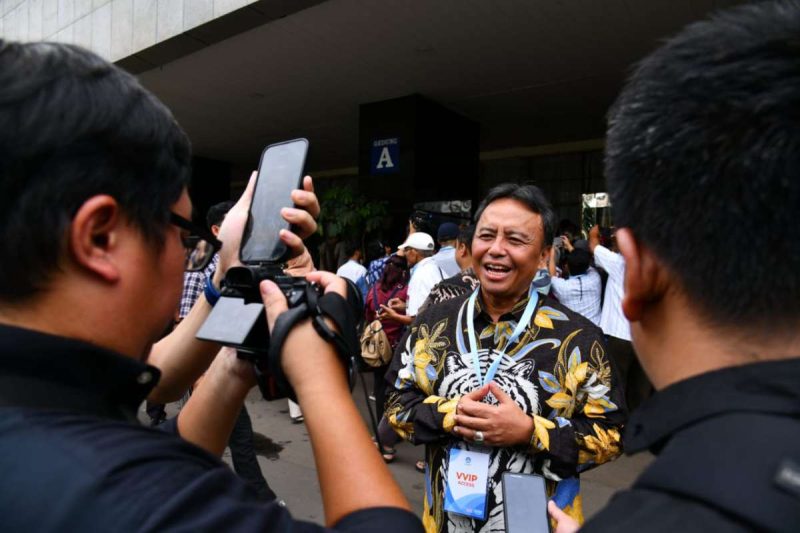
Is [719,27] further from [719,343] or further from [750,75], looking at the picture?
[719,343]

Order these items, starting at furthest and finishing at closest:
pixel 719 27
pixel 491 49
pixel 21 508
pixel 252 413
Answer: pixel 491 49 → pixel 252 413 → pixel 719 27 → pixel 21 508

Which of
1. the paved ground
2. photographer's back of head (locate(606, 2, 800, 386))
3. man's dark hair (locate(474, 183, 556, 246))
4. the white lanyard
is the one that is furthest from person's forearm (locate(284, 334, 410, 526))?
the paved ground

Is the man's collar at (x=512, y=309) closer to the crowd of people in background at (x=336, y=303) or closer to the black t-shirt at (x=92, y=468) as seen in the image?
the crowd of people in background at (x=336, y=303)

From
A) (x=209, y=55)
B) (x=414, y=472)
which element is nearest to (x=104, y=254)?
(x=414, y=472)

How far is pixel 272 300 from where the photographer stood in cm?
95

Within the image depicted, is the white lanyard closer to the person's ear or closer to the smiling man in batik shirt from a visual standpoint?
the smiling man in batik shirt

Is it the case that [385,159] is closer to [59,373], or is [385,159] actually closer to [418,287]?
[418,287]

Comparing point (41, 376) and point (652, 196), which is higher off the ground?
point (652, 196)

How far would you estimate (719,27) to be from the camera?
0.71 metres

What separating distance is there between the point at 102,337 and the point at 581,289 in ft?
13.7

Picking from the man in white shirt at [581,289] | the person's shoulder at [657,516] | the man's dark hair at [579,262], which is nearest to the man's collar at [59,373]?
the person's shoulder at [657,516]

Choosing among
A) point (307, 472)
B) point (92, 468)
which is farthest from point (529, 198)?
point (307, 472)

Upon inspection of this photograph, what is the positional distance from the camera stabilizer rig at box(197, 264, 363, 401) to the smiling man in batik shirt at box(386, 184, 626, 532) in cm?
83

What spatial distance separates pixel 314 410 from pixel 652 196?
0.57 metres
